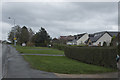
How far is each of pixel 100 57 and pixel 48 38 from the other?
59437mm

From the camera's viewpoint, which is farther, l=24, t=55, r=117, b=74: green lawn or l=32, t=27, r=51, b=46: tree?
l=32, t=27, r=51, b=46: tree

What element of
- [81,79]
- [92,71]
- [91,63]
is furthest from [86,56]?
[81,79]

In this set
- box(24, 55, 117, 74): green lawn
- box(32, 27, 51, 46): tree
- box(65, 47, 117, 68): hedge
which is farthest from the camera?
box(32, 27, 51, 46): tree

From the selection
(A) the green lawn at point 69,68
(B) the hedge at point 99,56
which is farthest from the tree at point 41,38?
(A) the green lawn at point 69,68

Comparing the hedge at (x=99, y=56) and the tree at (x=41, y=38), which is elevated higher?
the tree at (x=41, y=38)

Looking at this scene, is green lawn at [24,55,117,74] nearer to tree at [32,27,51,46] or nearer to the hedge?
the hedge

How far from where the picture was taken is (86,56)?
583 inches

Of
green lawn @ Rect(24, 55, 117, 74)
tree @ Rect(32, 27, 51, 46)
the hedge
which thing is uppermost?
tree @ Rect(32, 27, 51, 46)

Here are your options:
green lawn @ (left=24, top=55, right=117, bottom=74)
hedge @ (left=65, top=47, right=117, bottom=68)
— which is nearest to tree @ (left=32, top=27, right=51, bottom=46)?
hedge @ (left=65, top=47, right=117, bottom=68)

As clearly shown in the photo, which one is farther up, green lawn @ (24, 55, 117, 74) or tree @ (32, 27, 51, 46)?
tree @ (32, 27, 51, 46)

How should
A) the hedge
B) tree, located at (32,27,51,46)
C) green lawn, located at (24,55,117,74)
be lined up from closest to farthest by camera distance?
green lawn, located at (24,55,117,74)
the hedge
tree, located at (32,27,51,46)

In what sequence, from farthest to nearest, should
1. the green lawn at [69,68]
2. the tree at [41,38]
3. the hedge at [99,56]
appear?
the tree at [41,38]
the hedge at [99,56]
the green lawn at [69,68]

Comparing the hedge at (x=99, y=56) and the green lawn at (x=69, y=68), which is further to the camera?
the hedge at (x=99, y=56)

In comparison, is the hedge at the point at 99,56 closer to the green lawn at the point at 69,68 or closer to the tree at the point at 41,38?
the green lawn at the point at 69,68
